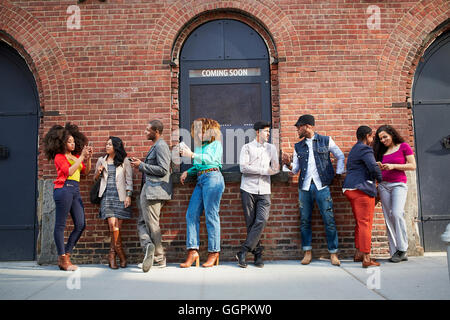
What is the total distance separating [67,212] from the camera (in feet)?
15.9

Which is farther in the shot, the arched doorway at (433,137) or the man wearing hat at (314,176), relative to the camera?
the arched doorway at (433,137)

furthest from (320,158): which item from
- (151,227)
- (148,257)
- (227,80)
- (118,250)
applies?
(118,250)

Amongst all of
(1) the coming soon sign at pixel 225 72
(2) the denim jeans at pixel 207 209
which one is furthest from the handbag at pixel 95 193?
(1) the coming soon sign at pixel 225 72

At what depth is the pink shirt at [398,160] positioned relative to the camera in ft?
16.5

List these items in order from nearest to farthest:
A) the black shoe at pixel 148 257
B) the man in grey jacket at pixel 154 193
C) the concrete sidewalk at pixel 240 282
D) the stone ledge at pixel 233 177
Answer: the concrete sidewalk at pixel 240 282
the black shoe at pixel 148 257
the man in grey jacket at pixel 154 193
the stone ledge at pixel 233 177

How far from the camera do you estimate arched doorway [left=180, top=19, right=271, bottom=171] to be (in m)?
5.64

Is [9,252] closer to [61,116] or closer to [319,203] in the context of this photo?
[61,116]

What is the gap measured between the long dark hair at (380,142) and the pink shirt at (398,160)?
11 centimetres

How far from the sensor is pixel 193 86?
573 centimetres

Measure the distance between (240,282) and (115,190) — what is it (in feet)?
7.54

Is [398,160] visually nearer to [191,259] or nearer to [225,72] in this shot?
[225,72]

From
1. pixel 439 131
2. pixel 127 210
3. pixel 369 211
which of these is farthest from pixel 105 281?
pixel 439 131

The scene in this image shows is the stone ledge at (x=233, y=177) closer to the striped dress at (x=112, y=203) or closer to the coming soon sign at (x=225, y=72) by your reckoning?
the striped dress at (x=112, y=203)

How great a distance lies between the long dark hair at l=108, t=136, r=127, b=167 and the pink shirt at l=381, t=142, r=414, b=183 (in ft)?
12.9
